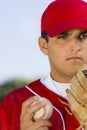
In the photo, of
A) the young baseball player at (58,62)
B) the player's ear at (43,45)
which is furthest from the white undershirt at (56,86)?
the player's ear at (43,45)

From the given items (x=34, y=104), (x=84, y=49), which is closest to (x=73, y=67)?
(x=84, y=49)

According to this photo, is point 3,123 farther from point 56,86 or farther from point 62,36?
point 62,36

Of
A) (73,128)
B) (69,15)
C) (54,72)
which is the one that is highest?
(69,15)

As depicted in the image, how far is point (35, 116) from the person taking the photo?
11.6 ft

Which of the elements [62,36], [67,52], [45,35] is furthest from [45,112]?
[45,35]

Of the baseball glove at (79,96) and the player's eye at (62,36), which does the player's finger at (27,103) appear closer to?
the baseball glove at (79,96)

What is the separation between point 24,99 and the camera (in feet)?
12.8

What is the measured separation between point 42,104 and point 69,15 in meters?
0.61

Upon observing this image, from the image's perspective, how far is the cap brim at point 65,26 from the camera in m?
3.78

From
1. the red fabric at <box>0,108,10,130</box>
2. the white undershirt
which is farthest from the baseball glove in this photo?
the red fabric at <box>0,108,10,130</box>

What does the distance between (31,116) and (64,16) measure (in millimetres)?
663

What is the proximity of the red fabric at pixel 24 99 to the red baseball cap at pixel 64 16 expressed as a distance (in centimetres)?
34

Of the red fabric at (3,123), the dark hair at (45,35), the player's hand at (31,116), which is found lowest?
the red fabric at (3,123)

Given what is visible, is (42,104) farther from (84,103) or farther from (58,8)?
(58,8)
